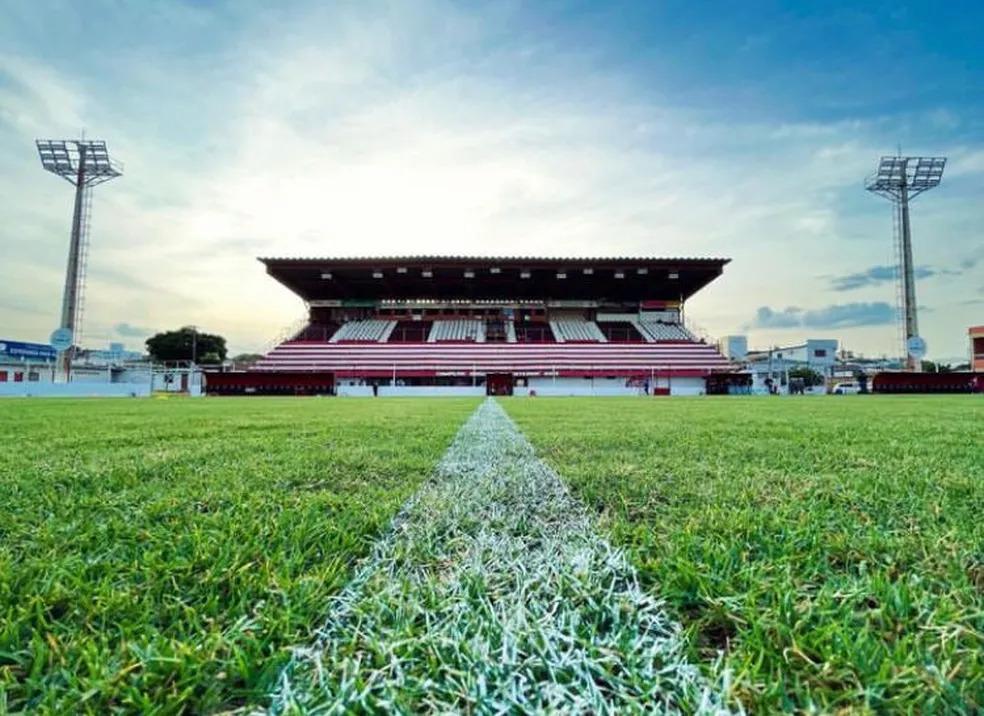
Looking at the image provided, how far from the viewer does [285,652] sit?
64 cm

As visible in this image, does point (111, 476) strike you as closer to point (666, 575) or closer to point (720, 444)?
point (666, 575)

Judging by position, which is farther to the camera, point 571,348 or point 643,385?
point 571,348

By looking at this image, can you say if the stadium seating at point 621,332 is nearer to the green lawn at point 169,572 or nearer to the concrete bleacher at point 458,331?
the concrete bleacher at point 458,331

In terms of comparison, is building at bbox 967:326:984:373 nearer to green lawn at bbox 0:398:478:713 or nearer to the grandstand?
the grandstand

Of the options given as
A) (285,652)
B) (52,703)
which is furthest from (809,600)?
(52,703)

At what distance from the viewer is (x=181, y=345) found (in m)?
52.2

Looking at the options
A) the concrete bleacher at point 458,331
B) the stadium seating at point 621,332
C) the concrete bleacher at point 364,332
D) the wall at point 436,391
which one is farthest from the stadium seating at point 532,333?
the wall at point 436,391

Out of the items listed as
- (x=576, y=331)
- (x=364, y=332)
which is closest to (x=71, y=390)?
(x=364, y=332)

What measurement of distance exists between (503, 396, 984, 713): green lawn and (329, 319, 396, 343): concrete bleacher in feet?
107

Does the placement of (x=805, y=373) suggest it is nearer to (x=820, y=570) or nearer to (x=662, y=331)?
(x=662, y=331)

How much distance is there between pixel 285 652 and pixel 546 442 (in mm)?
2909

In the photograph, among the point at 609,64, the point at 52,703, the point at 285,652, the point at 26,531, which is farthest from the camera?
the point at 609,64

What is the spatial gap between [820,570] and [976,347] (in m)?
54.5

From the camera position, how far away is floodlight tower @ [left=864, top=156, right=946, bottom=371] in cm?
3375
